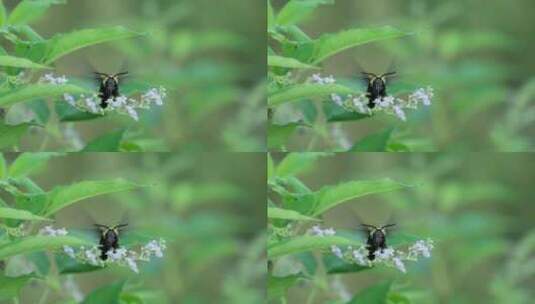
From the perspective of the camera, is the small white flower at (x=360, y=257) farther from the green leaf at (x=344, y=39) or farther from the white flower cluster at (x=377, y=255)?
the green leaf at (x=344, y=39)

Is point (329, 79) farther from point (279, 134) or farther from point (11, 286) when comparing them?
point (11, 286)

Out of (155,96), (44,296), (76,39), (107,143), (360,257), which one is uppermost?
(76,39)

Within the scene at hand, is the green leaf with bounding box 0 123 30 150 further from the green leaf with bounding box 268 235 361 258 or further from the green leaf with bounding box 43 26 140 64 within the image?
the green leaf with bounding box 268 235 361 258

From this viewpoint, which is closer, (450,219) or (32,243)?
(32,243)

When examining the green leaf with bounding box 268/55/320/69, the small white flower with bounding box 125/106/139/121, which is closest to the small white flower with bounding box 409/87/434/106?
the green leaf with bounding box 268/55/320/69

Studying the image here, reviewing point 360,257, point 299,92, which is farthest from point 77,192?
point 360,257

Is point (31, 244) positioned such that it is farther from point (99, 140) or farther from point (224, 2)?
point (224, 2)
